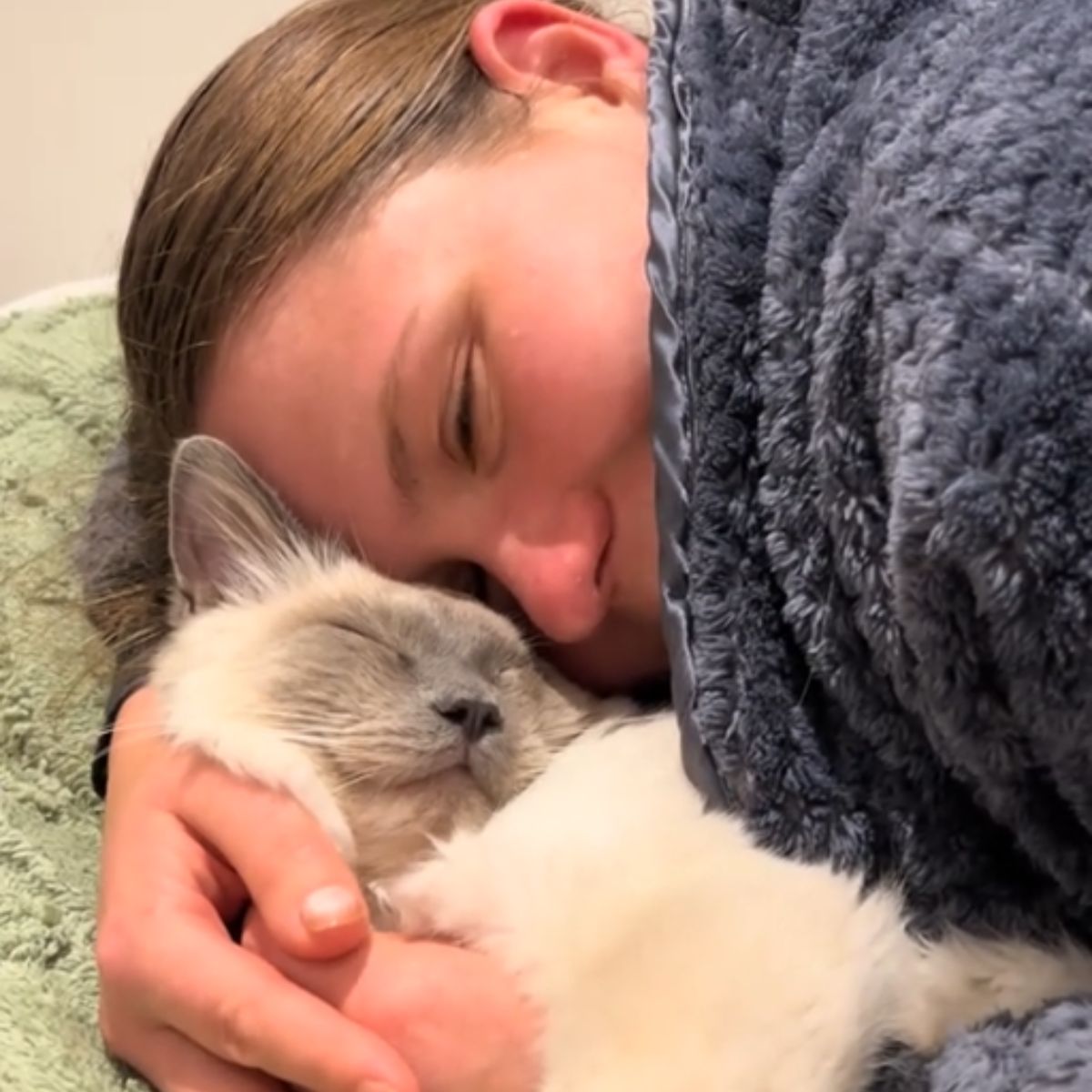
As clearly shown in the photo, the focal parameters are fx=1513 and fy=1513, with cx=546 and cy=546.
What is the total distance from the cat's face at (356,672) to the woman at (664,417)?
39mm

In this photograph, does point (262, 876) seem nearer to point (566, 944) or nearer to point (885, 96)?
point (566, 944)

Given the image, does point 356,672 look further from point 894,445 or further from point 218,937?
point 894,445

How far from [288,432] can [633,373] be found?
0.25 m

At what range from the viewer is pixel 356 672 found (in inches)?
38.8

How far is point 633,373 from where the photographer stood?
38.9 inches

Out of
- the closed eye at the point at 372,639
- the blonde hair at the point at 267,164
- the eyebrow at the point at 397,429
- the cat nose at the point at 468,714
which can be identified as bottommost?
the cat nose at the point at 468,714

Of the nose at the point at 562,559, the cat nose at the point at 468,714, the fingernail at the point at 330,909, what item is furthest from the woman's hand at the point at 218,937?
the nose at the point at 562,559

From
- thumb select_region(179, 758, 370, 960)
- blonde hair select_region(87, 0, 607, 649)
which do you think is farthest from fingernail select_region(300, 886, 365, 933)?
blonde hair select_region(87, 0, 607, 649)

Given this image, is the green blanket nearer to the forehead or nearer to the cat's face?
the cat's face

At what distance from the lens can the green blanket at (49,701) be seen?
934mm

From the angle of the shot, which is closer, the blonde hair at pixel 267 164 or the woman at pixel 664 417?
the woman at pixel 664 417

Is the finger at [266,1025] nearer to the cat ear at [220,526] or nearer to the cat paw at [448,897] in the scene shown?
the cat paw at [448,897]

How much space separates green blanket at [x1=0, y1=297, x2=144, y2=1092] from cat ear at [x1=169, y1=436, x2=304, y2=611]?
0.18 m

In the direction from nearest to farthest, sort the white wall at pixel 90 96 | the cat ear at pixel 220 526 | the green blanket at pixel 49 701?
the green blanket at pixel 49 701
the cat ear at pixel 220 526
the white wall at pixel 90 96
